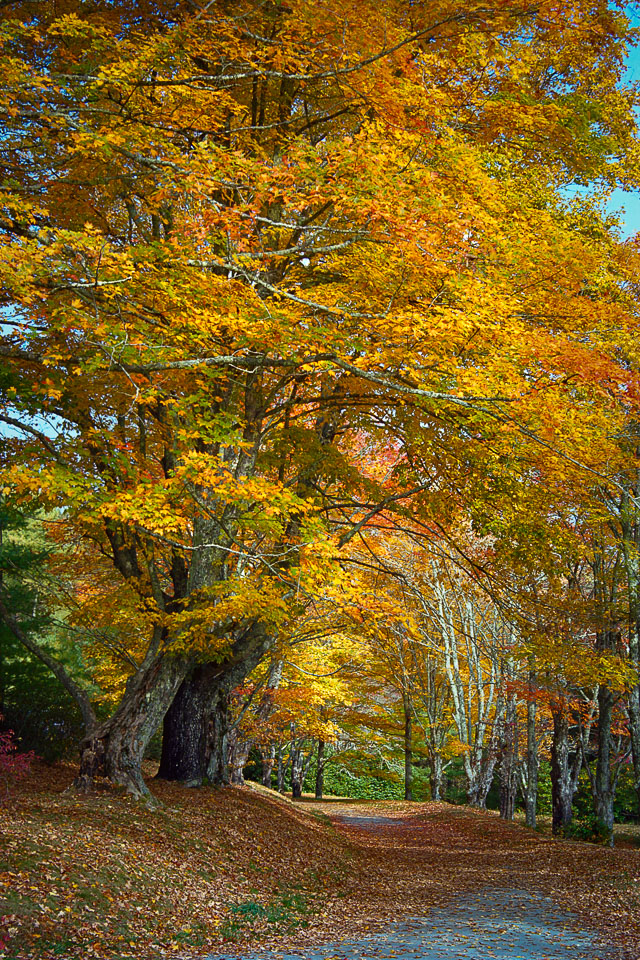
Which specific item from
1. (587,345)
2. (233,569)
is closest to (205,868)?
(233,569)

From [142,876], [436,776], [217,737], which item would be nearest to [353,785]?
[436,776]

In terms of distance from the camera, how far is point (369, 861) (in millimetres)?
13133

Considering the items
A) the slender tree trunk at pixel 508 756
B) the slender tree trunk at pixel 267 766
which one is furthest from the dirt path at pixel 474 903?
the slender tree trunk at pixel 267 766

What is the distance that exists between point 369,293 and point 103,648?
9.04 m

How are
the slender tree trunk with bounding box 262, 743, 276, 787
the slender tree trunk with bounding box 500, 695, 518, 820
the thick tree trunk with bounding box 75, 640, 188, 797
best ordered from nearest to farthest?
1. the thick tree trunk with bounding box 75, 640, 188, 797
2. the slender tree trunk with bounding box 500, 695, 518, 820
3. the slender tree trunk with bounding box 262, 743, 276, 787

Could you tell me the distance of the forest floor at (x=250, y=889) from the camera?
592 cm

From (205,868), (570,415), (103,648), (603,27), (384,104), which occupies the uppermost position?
(603,27)

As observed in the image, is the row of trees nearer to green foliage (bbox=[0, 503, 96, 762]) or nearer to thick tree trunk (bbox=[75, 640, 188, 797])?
thick tree trunk (bbox=[75, 640, 188, 797])

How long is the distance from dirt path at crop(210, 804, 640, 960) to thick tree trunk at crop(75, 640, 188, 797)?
3301 mm

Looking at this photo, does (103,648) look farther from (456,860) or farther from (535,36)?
(535,36)

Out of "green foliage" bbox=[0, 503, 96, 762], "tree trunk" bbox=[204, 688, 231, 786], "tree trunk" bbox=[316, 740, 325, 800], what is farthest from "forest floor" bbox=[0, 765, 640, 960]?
"tree trunk" bbox=[316, 740, 325, 800]

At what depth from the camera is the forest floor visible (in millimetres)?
5918

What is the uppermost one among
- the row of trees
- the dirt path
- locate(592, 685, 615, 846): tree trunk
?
the row of trees

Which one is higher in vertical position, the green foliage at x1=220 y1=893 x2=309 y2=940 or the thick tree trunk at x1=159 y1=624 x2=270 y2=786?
the thick tree trunk at x1=159 y1=624 x2=270 y2=786
